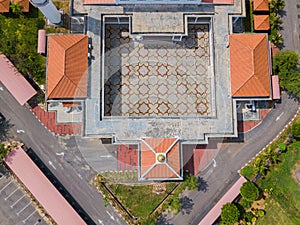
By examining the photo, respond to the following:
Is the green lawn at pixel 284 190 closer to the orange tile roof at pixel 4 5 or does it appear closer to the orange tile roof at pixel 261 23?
the orange tile roof at pixel 261 23

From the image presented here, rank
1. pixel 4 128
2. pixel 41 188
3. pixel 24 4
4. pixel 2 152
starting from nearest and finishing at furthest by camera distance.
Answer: pixel 41 188, pixel 2 152, pixel 4 128, pixel 24 4

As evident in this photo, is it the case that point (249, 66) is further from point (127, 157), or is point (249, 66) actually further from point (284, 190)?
point (127, 157)

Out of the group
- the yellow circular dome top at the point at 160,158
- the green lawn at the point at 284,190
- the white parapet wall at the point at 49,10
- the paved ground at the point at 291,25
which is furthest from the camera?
the paved ground at the point at 291,25

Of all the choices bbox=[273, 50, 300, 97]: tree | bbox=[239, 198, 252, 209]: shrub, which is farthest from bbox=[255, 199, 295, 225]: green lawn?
bbox=[273, 50, 300, 97]: tree

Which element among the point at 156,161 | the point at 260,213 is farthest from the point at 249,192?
the point at 156,161

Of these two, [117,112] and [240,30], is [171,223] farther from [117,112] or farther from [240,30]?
[240,30]

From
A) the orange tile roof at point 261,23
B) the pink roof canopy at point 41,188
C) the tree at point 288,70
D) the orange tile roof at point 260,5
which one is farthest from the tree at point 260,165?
the pink roof canopy at point 41,188
